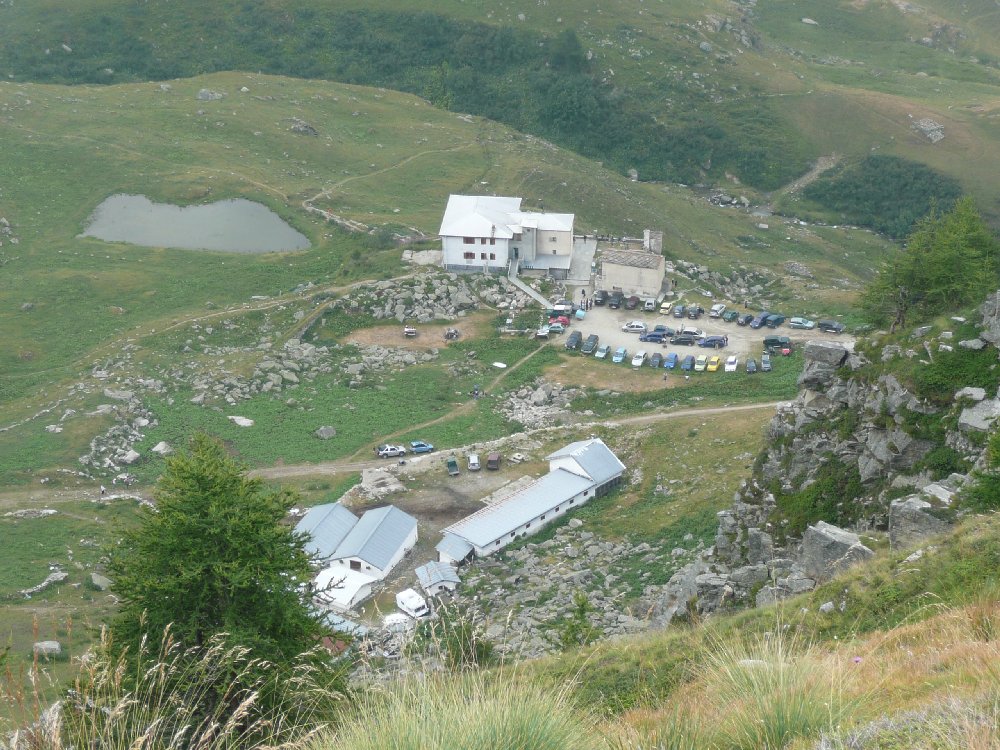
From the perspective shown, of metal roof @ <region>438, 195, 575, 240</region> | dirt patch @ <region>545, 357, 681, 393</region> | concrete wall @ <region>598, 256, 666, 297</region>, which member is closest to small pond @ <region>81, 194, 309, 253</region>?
metal roof @ <region>438, 195, 575, 240</region>

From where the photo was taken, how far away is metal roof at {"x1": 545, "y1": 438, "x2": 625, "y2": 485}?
52.6 metres

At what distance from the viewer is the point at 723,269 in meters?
92.0

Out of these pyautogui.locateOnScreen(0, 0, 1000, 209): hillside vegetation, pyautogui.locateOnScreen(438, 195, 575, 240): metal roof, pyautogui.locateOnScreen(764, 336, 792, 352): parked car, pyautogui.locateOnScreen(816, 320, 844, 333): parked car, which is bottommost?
pyautogui.locateOnScreen(764, 336, 792, 352): parked car

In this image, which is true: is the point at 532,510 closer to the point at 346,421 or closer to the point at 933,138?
the point at 346,421

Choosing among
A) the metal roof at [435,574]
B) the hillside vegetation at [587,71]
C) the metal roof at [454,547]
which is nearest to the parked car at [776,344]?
the metal roof at [454,547]

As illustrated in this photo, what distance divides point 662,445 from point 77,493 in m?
33.1

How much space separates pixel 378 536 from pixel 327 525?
314 cm

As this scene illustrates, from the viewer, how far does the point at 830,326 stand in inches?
2847

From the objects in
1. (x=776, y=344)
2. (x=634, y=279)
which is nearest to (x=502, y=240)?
(x=634, y=279)

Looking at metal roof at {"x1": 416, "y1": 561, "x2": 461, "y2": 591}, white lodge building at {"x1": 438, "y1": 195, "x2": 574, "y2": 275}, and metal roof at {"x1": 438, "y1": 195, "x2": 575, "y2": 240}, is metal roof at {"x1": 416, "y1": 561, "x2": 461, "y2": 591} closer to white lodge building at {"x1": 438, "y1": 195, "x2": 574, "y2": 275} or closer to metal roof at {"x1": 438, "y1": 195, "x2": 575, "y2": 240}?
white lodge building at {"x1": 438, "y1": 195, "x2": 574, "y2": 275}

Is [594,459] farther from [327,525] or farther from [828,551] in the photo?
[828,551]

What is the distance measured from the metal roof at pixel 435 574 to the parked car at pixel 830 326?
39702 millimetres

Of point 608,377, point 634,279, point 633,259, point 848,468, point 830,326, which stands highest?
point 848,468

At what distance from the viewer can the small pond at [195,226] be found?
89312 millimetres
